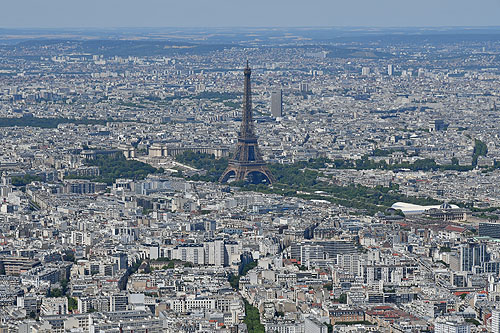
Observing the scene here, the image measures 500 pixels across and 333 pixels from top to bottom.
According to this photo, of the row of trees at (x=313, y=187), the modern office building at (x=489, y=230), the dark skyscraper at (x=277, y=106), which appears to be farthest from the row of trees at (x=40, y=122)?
the modern office building at (x=489, y=230)

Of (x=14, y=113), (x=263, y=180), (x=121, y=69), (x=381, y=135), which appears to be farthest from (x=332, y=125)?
(x=121, y=69)

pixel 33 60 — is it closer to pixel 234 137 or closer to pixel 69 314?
pixel 234 137

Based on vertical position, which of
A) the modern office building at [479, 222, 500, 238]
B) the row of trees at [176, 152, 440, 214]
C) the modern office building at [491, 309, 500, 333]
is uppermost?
the modern office building at [491, 309, 500, 333]

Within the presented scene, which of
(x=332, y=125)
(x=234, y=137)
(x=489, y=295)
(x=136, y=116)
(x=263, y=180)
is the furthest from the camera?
(x=136, y=116)

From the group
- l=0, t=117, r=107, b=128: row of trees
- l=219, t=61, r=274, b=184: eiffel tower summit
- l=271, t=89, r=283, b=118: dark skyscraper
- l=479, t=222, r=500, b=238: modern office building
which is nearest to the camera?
l=479, t=222, r=500, b=238: modern office building

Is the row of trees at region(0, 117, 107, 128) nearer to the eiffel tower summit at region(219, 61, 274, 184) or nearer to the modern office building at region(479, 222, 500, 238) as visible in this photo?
the eiffel tower summit at region(219, 61, 274, 184)

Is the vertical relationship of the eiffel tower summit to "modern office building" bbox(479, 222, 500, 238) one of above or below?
below

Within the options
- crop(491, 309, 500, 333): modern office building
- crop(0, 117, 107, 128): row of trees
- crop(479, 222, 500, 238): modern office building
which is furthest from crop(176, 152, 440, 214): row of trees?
crop(0, 117, 107, 128): row of trees

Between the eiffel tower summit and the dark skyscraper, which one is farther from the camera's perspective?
the dark skyscraper

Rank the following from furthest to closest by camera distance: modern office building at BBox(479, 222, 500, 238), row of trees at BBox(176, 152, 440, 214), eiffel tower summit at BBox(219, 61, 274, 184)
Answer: eiffel tower summit at BBox(219, 61, 274, 184) < row of trees at BBox(176, 152, 440, 214) < modern office building at BBox(479, 222, 500, 238)
